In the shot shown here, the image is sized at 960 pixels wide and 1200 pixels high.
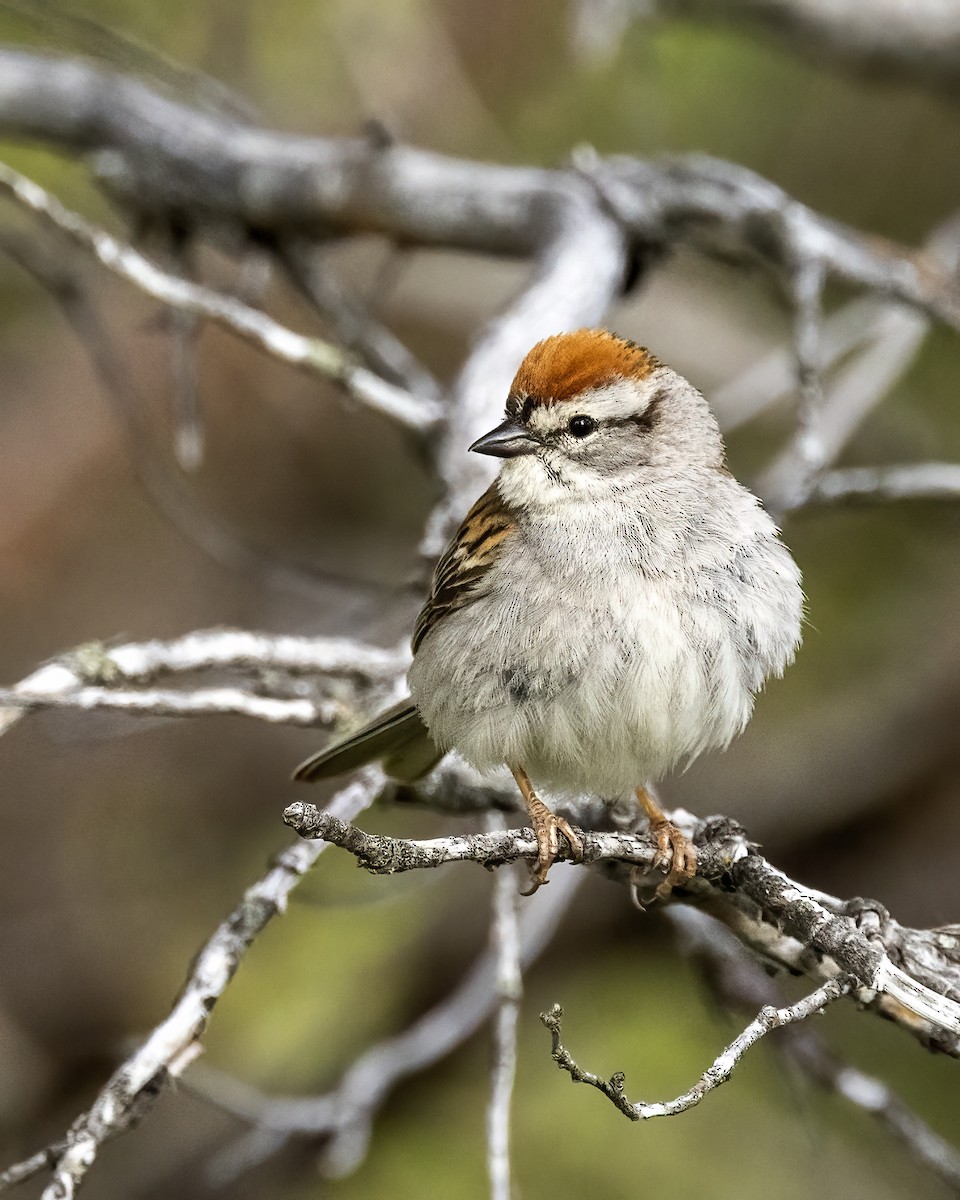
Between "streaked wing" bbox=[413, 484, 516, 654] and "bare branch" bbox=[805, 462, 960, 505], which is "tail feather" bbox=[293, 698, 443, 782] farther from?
"bare branch" bbox=[805, 462, 960, 505]

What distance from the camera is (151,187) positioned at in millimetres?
5125

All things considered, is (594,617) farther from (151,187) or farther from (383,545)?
A: (383,545)

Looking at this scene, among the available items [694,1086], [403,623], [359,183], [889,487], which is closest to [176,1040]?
[694,1086]

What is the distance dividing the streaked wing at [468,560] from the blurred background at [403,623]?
1.93 ft

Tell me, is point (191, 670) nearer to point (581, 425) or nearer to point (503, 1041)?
point (503, 1041)

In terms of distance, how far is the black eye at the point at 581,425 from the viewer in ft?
12.4

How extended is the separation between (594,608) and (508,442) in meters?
0.60

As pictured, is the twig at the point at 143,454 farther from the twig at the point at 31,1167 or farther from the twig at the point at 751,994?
the twig at the point at 31,1167

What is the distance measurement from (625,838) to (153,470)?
3.86 m

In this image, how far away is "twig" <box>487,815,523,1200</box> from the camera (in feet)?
10.2

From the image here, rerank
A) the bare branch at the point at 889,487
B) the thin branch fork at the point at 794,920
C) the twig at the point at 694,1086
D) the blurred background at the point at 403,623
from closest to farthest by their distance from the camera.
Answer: the twig at the point at 694,1086 → the thin branch fork at the point at 794,920 → the bare branch at the point at 889,487 → the blurred background at the point at 403,623

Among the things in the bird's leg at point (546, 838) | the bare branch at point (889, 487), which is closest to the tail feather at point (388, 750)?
the bird's leg at point (546, 838)

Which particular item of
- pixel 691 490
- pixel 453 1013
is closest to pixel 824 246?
pixel 691 490

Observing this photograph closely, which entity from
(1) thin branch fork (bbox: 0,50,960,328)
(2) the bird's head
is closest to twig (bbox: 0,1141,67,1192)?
(2) the bird's head
